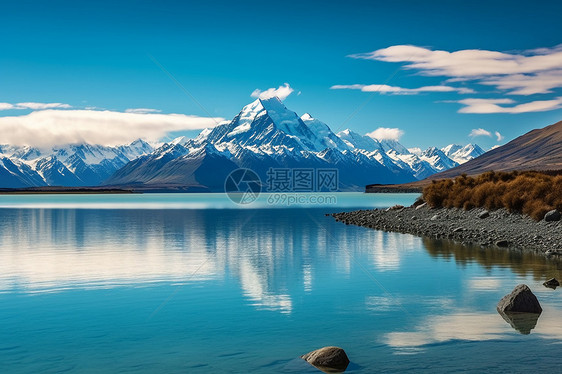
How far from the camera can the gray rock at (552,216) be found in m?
46.2

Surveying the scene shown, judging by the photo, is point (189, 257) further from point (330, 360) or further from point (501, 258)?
point (330, 360)

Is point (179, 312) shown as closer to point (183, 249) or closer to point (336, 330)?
point (336, 330)

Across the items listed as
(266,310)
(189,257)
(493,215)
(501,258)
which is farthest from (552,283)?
(493,215)

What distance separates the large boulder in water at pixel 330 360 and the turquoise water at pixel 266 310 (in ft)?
1.09

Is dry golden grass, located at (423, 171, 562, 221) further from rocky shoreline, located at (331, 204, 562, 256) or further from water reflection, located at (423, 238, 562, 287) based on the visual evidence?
water reflection, located at (423, 238, 562, 287)

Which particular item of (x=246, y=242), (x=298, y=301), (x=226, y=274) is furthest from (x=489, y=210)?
(x=298, y=301)

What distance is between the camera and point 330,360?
629 inches

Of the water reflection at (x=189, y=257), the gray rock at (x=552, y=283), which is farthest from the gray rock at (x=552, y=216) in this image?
the gray rock at (x=552, y=283)

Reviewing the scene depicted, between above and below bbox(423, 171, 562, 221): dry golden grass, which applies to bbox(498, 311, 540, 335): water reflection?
below

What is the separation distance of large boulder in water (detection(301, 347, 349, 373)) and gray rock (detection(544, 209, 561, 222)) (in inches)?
1413

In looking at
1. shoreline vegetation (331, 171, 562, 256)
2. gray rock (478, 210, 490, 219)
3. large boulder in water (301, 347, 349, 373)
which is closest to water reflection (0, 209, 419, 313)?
shoreline vegetation (331, 171, 562, 256)

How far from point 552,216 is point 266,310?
3166 cm

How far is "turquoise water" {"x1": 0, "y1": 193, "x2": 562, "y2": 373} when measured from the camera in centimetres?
1683

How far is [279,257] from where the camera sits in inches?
1660
